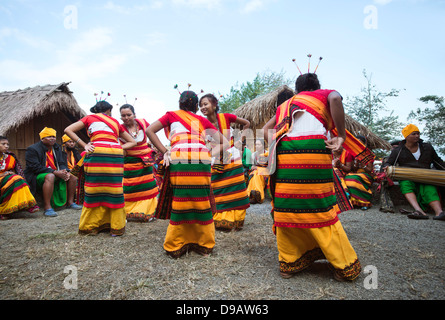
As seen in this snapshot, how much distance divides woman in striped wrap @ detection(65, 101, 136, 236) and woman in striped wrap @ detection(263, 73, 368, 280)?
2.17 metres

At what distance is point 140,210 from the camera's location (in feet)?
14.5

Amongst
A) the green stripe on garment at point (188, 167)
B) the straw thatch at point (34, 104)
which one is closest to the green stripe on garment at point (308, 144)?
the green stripe on garment at point (188, 167)

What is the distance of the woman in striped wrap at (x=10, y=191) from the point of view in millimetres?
4938

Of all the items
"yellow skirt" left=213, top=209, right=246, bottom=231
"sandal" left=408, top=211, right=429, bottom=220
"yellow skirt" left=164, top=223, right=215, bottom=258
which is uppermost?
"yellow skirt" left=164, top=223, right=215, bottom=258

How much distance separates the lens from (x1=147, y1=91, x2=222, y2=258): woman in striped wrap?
8.71 feet

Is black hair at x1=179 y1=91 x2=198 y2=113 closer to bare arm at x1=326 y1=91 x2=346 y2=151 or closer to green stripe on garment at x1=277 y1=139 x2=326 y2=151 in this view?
green stripe on garment at x1=277 y1=139 x2=326 y2=151

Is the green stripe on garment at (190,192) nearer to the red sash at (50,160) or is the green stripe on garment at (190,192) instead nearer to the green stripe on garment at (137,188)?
the green stripe on garment at (137,188)

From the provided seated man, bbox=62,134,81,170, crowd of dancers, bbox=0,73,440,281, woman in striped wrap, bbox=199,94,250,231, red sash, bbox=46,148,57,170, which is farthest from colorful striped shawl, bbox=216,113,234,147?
seated man, bbox=62,134,81,170

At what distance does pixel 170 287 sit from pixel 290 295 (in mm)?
878

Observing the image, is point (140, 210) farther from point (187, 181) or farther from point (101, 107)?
A: point (187, 181)

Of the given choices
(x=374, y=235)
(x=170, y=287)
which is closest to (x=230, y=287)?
(x=170, y=287)

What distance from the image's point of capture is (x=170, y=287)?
200cm

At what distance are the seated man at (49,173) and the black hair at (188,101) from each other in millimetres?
4050
